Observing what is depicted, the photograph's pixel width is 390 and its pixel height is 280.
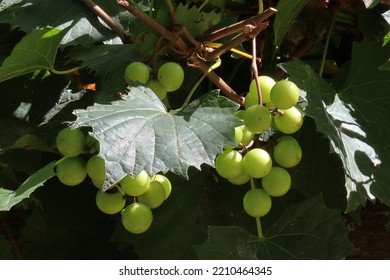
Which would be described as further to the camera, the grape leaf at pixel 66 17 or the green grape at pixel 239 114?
the grape leaf at pixel 66 17

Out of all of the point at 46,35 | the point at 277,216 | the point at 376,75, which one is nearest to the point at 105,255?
the point at 277,216

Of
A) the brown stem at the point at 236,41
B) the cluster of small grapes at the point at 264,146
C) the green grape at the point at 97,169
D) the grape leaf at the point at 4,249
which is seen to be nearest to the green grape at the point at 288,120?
the cluster of small grapes at the point at 264,146

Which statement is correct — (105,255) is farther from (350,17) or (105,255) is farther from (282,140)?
(350,17)

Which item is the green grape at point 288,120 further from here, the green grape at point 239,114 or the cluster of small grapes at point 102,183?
the cluster of small grapes at point 102,183

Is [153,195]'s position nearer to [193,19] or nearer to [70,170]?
[70,170]

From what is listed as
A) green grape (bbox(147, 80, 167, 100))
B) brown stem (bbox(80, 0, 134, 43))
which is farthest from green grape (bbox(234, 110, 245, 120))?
brown stem (bbox(80, 0, 134, 43))

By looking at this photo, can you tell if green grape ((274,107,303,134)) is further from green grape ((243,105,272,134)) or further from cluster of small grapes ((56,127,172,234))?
cluster of small grapes ((56,127,172,234))
